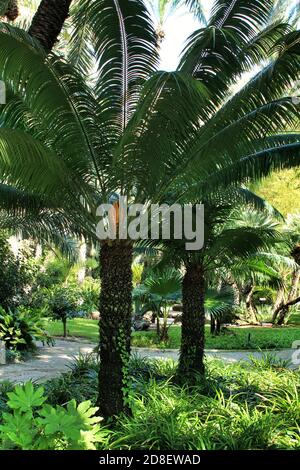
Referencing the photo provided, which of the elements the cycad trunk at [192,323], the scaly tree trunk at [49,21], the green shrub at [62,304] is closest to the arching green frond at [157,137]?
the scaly tree trunk at [49,21]

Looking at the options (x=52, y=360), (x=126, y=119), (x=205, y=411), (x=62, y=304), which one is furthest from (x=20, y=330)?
(x=126, y=119)

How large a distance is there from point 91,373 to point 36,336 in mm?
4275

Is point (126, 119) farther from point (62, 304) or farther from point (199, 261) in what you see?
point (62, 304)

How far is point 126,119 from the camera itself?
5.75m

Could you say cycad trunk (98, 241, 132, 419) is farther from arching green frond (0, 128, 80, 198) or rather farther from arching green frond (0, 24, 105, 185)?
arching green frond (0, 24, 105, 185)

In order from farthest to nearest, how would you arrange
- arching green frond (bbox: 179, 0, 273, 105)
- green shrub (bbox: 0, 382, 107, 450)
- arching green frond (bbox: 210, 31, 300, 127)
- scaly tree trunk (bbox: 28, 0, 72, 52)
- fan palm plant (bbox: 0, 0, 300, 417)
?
scaly tree trunk (bbox: 28, 0, 72, 52) < arching green frond (bbox: 179, 0, 273, 105) < fan palm plant (bbox: 0, 0, 300, 417) < arching green frond (bbox: 210, 31, 300, 127) < green shrub (bbox: 0, 382, 107, 450)

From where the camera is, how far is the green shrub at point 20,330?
10.8 metres

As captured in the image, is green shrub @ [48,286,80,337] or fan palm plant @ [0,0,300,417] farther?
green shrub @ [48,286,80,337]

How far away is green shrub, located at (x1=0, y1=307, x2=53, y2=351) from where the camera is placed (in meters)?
10.8

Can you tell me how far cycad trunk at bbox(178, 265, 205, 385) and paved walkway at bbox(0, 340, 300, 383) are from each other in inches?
82.0

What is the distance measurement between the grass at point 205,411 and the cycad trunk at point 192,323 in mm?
363

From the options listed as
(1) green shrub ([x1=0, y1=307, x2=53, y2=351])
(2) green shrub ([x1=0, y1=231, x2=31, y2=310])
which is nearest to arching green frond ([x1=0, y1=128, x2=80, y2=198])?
(1) green shrub ([x1=0, y1=307, x2=53, y2=351])

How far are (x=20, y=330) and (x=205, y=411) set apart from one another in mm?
6539

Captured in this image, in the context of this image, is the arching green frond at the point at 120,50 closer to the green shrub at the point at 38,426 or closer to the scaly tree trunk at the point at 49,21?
the scaly tree trunk at the point at 49,21
